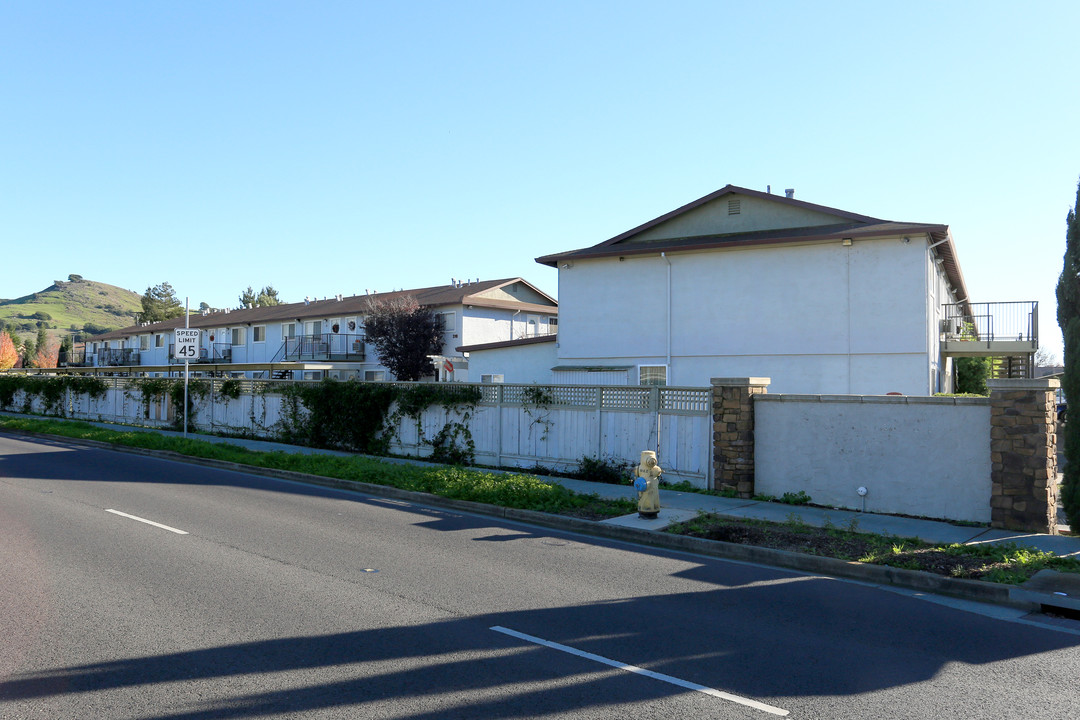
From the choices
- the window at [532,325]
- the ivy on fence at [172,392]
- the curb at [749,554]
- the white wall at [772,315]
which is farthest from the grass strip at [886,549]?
the window at [532,325]

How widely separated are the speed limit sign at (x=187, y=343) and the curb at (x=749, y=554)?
9282mm

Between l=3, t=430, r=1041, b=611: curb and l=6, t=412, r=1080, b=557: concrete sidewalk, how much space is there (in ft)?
1.14

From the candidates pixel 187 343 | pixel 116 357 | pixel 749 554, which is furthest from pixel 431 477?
pixel 116 357

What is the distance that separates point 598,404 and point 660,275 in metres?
10.7

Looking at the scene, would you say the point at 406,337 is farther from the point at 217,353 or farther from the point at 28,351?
the point at 28,351

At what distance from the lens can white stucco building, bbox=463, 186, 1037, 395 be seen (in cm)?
2162

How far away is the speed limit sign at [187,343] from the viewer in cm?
2205

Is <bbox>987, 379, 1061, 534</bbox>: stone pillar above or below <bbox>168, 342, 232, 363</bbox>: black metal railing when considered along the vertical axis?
below

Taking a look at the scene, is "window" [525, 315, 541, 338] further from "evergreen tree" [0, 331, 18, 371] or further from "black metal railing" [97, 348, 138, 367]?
"evergreen tree" [0, 331, 18, 371]

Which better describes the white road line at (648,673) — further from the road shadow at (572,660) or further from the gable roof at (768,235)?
the gable roof at (768,235)

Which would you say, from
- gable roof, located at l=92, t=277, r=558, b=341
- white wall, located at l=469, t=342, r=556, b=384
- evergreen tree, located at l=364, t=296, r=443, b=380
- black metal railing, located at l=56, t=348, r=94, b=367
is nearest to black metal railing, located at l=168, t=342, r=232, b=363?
gable roof, located at l=92, t=277, r=558, b=341

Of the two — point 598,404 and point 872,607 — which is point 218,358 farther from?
point 872,607

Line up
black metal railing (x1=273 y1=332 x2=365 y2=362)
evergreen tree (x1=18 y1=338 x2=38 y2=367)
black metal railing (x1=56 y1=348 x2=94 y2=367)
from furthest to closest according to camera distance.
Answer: evergreen tree (x1=18 y1=338 x2=38 y2=367) < black metal railing (x1=56 y1=348 x2=94 y2=367) < black metal railing (x1=273 y1=332 x2=365 y2=362)

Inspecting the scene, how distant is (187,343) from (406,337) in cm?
1882
